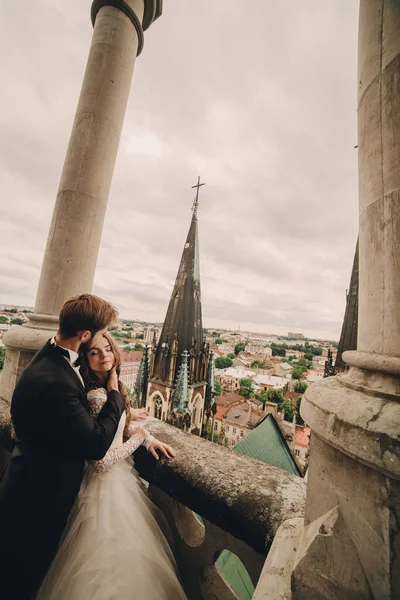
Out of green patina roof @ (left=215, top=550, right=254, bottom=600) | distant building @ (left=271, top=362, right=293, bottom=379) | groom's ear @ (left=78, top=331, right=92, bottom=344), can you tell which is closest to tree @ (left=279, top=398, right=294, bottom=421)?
distant building @ (left=271, top=362, right=293, bottom=379)

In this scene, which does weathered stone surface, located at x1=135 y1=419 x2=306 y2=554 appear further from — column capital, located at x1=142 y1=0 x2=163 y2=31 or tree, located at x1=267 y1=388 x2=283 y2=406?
tree, located at x1=267 y1=388 x2=283 y2=406

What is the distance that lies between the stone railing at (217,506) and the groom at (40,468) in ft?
1.90

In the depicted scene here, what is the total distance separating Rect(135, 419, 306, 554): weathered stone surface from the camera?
1414mm

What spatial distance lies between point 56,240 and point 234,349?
140620 mm

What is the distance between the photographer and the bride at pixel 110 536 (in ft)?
4.44

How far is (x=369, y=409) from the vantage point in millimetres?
925

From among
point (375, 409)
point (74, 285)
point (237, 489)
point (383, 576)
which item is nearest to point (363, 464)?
point (375, 409)

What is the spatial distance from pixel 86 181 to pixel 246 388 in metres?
66.2

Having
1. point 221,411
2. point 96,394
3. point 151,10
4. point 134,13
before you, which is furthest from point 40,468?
point 221,411

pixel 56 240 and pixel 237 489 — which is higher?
pixel 56 240

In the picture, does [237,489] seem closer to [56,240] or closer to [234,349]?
[56,240]

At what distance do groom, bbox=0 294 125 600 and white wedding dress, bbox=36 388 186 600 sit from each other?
125 mm

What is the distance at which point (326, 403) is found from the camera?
1.06 metres

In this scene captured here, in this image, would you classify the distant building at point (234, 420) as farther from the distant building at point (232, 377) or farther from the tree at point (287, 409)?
the distant building at point (232, 377)
